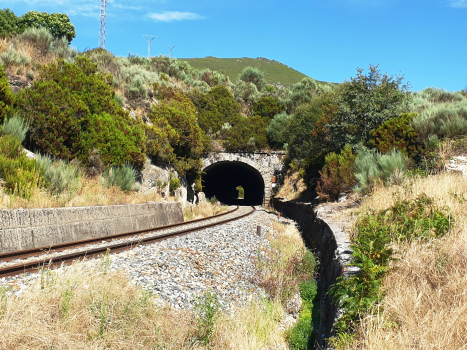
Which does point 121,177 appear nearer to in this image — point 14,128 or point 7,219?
point 14,128

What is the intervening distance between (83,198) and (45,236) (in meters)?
3.27

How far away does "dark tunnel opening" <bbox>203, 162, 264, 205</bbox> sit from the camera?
126ft

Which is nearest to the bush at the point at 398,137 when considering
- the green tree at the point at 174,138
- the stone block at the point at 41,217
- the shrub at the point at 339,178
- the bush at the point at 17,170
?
the shrub at the point at 339,178

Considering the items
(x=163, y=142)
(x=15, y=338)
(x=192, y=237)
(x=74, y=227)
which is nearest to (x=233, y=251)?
(x=192, y=237)

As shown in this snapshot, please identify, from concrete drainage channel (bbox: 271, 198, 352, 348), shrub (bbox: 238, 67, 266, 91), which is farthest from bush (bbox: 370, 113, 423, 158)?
shrub (bbox: 238, 67, 266, 91)

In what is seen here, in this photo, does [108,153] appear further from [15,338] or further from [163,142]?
[15,338]

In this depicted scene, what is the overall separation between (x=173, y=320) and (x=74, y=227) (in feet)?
19.7

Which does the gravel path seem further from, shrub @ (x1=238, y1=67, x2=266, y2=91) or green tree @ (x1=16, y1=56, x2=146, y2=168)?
shrub @ (x1=238, y1=67, x2=266, y2=91)

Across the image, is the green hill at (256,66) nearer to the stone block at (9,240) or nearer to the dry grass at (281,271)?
the dry grass at (281,271)

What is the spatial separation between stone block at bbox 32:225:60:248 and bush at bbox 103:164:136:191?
5485mm

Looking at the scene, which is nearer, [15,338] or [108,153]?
[15,338]

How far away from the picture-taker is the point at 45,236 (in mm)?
8602

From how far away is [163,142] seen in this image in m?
21.4

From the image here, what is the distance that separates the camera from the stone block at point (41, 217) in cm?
840
